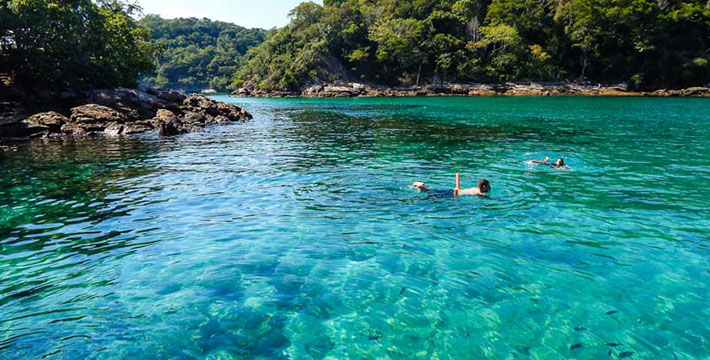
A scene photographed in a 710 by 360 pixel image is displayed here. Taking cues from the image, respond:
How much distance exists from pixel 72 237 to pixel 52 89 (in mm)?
33818

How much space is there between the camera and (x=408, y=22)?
9738cm

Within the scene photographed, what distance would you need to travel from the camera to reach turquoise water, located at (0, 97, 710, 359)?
245 inches

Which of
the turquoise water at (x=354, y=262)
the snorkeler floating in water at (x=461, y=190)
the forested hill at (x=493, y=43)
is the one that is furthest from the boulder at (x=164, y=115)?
the forested hill at (x=493, y=43)

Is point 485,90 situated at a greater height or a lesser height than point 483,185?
greater

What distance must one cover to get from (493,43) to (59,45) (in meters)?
88.1

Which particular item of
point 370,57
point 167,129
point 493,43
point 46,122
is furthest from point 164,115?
point 493,43

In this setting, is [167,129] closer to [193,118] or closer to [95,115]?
[193,118]

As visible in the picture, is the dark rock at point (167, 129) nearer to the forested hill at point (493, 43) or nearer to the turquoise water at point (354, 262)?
the turquoise water at point (354, 262)

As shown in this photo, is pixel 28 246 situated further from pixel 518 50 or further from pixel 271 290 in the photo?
pixel 518 50

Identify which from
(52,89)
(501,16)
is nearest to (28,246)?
(52,89)

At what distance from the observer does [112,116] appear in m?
34.5

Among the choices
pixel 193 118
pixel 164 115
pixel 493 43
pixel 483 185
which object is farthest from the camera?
pixel 493 43

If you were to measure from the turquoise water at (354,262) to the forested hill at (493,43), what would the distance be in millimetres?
80499

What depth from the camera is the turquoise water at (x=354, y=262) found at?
20.5 ft
